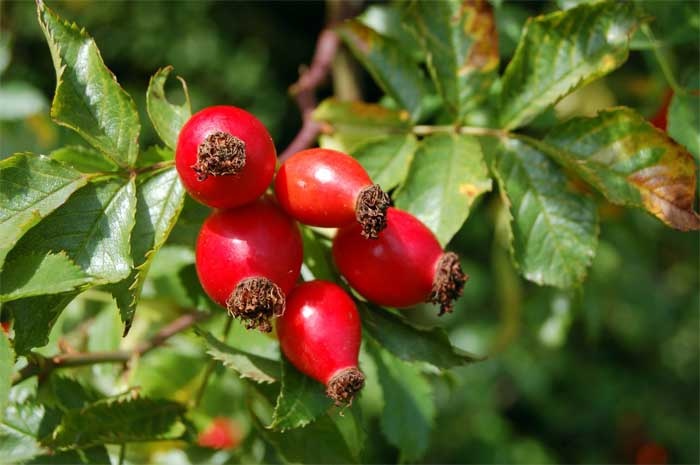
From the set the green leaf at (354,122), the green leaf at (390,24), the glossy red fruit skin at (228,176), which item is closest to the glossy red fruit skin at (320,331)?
the glossy red fruit skin at (228,176)

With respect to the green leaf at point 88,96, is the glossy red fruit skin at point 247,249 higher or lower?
lower

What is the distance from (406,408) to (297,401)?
0.72m

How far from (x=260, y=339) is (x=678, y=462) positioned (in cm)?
374

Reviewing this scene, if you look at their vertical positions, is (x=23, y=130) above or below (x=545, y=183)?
below

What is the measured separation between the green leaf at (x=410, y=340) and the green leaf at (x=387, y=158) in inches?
14.0

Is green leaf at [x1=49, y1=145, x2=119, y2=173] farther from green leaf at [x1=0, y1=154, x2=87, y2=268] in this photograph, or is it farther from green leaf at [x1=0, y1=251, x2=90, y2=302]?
green leaf at [x1=0, y1=251, x2=90, y2=302]

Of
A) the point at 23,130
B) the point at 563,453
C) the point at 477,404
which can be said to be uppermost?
the point at 23,130

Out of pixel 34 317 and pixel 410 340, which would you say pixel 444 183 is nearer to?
pixel 410 340

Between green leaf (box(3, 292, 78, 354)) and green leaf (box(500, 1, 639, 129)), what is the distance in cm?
111

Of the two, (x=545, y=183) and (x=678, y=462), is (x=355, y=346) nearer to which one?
(x=545, y=183)

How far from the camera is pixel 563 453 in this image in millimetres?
4883

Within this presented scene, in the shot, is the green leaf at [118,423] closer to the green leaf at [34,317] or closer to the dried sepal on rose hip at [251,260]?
the green leaf at [34,317]

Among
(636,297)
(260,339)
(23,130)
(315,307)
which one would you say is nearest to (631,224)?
(636,297)

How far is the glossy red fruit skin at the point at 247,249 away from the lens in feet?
4.49
